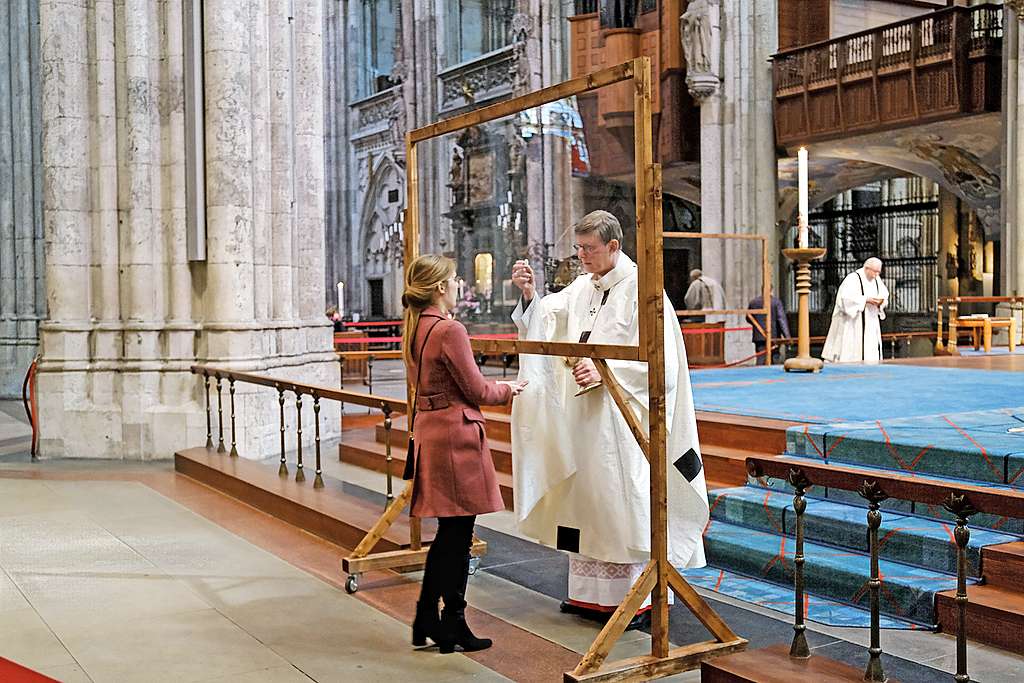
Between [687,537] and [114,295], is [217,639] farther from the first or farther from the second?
[114,295]

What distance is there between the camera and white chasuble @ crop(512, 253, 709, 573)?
170 inches

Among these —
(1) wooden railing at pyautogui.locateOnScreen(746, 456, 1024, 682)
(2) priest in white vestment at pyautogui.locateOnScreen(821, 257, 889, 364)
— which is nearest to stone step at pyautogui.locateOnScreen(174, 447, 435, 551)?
(1) wooden railing at pyautogui.locateOnScreen(746, 456, 1024, 682)

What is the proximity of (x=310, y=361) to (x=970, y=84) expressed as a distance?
964 cm

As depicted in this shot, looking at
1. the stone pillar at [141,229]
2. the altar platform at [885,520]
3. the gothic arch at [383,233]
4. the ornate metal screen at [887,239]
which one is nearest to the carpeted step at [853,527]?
the altar platform at [885,520]

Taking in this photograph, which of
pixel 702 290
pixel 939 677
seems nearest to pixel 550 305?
pixel 939 677

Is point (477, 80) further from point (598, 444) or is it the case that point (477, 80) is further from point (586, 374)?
point (586, 374)

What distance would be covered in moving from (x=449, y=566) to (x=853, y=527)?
76.1 inches

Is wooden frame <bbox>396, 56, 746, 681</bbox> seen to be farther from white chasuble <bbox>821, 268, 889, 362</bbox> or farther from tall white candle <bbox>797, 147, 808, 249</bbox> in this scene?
white chasuble <bbox>821, 268, 889, 362</bbox>

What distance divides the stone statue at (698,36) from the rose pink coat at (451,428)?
45.9ft

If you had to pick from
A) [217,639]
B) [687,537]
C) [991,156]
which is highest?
[991,156]

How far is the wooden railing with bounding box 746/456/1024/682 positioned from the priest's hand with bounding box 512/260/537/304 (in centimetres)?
126

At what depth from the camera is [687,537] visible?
4.35 metres

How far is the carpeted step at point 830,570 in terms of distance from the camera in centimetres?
437

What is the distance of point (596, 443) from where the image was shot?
14.7 feet
